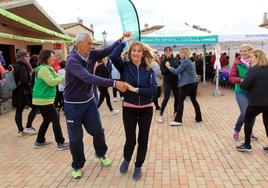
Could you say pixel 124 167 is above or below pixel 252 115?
below

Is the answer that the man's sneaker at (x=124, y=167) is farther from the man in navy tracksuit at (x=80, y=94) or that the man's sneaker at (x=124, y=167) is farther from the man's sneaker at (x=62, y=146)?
the man's sneaker at (x=62, y=146)

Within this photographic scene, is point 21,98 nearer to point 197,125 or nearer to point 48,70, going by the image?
point 48,70

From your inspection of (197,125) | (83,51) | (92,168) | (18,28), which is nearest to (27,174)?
(92,168)

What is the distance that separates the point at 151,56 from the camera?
162 inches

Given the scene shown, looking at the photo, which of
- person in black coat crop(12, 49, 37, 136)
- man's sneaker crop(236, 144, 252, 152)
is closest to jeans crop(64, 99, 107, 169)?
man's sneaker crop(236, 144, 252, 152)

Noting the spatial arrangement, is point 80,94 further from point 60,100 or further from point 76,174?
point 60,100

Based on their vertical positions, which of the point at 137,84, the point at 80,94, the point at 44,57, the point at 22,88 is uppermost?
the point at 44,57

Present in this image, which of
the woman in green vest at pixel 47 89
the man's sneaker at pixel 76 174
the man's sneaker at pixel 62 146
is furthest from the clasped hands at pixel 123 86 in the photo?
the man's sneaker at pixel 62 146

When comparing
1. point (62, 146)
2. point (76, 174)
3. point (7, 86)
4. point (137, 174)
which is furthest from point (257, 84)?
point (7, 86)

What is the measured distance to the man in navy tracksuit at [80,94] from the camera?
3.96 metres

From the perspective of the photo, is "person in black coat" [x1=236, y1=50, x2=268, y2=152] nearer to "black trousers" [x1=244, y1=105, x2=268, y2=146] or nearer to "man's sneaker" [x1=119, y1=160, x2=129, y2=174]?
"black trousers" [x1=244, y1=105, x2=268, y2=146]

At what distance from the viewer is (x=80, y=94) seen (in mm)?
4137

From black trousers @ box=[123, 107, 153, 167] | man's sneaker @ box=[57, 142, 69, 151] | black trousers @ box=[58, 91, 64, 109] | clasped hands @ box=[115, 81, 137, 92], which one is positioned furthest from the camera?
black trousers @ box=[58, 91, 64, 109]

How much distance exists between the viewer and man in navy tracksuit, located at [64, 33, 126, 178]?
3.96m
